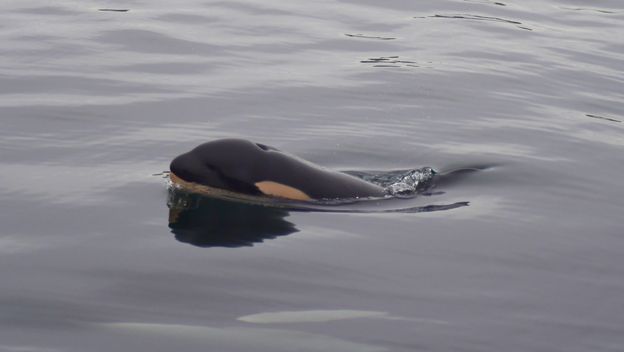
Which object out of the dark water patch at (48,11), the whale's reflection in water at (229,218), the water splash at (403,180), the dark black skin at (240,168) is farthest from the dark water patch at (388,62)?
the dark black skin at (240,168)

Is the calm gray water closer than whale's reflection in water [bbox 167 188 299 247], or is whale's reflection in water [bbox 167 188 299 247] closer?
the calm gray water

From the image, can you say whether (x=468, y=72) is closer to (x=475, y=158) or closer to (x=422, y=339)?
(x=475, y=158)

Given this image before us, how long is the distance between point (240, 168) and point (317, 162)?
216 centimetres

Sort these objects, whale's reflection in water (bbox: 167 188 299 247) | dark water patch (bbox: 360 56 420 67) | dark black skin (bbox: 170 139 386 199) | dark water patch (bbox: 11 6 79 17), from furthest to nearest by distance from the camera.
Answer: dark water patch (bbox: 11 6 79 17) → dark water patch (bbox: 360 56 420 67) → dark black skin (bbox: 170 139 386 199) → whale's reflection in water (bbox: 167 188 299 247)

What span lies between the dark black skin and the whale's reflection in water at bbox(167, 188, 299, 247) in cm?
18

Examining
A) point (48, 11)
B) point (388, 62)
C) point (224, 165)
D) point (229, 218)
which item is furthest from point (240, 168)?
point (48, 11)

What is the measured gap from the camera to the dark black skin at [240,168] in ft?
33.4

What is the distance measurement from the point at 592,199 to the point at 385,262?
10.3 ft

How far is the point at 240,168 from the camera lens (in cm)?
1019

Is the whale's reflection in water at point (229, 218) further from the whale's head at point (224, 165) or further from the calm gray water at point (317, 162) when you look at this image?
the whale's head at point (224, 165)

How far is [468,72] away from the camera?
1767 centimetres

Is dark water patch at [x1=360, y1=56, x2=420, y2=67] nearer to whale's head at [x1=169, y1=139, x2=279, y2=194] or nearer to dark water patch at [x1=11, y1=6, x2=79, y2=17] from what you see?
dark water patch at [x1=11, y1=6, x2=79, y2=17]

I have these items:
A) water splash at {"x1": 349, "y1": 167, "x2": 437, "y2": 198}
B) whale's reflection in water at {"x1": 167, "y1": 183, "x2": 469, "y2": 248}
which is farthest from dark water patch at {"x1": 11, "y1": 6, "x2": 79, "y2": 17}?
whale's reflection in water at {"x1": 167, "y1": 183, "x2": 469, "y2": 248}

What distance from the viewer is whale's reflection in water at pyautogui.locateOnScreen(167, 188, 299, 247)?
31.2 ft
